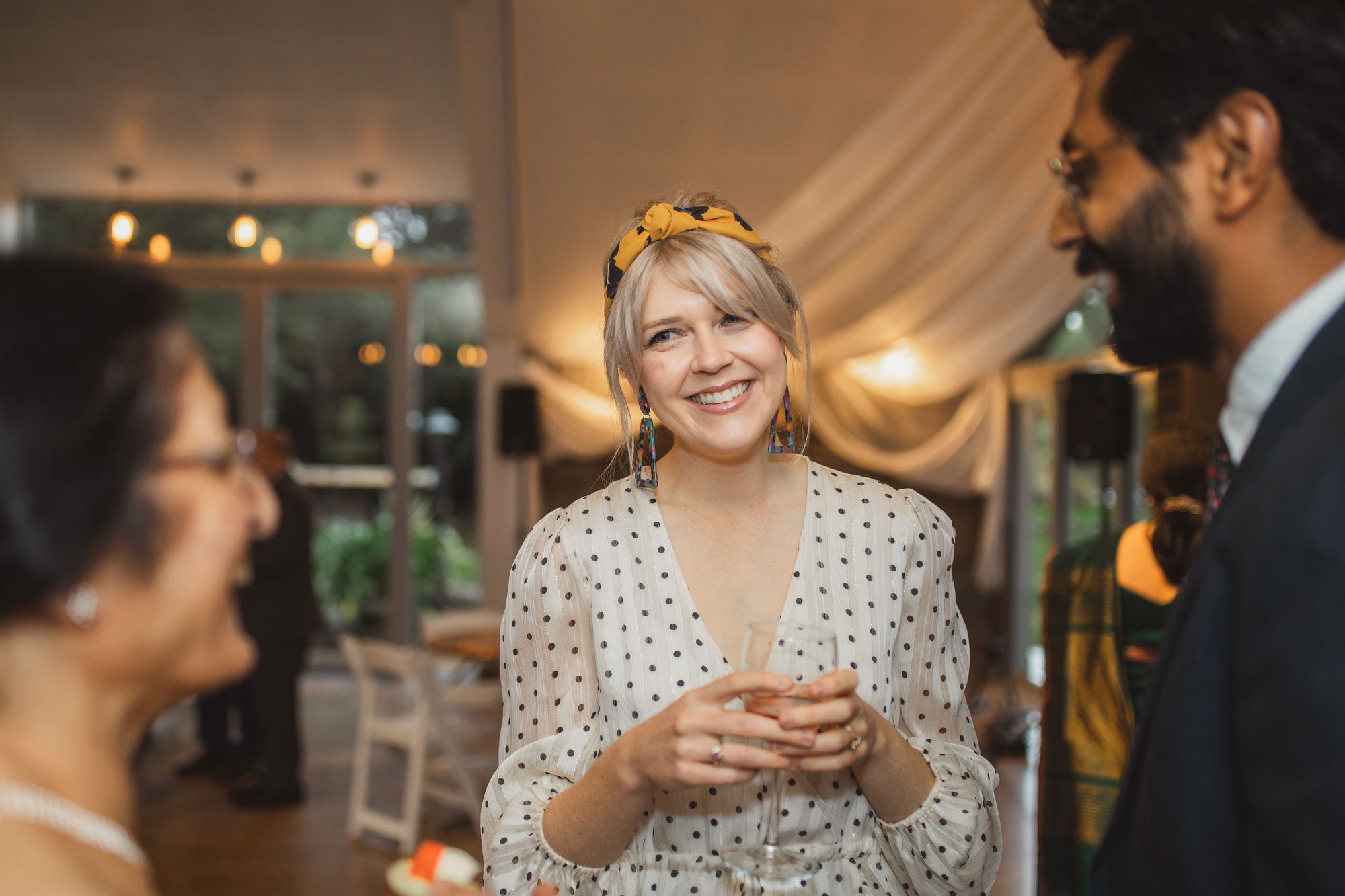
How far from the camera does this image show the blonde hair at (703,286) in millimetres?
→ 1373

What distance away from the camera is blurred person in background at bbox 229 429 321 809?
479 centimetres

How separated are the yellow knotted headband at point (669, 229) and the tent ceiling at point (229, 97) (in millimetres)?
4041

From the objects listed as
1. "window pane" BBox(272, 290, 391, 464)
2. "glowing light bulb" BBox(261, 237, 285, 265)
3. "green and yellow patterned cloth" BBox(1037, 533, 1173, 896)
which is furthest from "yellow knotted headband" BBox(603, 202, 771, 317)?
"glowing light bulb" BBox(261, 237, 285, 265)

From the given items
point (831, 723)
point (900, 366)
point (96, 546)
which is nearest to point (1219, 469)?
point (831, 723)

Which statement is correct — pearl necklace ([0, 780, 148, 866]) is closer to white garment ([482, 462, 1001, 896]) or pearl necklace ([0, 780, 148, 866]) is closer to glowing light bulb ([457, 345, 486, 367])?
white garment ([482, 462, 1001, 896])

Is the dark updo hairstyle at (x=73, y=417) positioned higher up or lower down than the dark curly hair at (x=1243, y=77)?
lower down

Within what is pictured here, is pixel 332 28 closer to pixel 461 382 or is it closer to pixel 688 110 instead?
pixel 688 110

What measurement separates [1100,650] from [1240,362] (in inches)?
73.6

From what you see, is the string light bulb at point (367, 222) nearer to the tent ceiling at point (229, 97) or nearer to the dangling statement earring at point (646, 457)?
the tent ceiling at point (229, 97)

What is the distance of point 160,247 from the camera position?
8.25m

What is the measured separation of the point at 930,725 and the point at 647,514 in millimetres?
504

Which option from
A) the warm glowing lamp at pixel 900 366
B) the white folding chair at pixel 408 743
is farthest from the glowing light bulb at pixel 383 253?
the white folding chair at pixel 408 743

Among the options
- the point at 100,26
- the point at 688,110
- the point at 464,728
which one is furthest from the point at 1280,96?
the point at 464,728

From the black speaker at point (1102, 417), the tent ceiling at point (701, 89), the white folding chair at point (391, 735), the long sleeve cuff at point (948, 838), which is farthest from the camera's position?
the black speaker at point (1102, 417)
